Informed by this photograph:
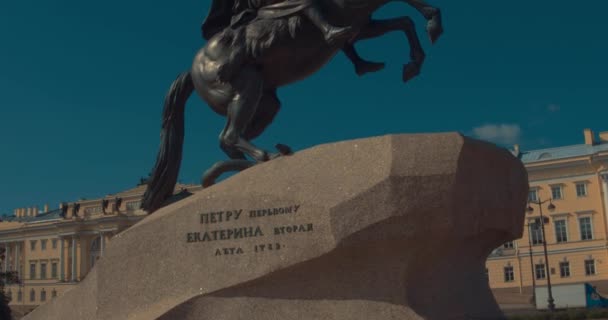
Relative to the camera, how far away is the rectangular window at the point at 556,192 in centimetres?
5876

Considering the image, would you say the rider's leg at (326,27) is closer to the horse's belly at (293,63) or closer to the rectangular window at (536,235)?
the horse's belly at (293,63)

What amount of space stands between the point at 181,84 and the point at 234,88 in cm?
103

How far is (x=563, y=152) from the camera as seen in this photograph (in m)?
60.4

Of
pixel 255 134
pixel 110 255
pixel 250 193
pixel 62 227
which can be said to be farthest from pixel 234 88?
pixel 62 227

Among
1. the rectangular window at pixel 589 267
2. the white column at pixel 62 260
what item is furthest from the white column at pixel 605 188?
the white column at pixel 62 260

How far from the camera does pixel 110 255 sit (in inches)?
256

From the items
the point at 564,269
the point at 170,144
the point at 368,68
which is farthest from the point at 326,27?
the point at 564,269

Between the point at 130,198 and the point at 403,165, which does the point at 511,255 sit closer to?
the point at 130,198

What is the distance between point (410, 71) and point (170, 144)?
2.81m

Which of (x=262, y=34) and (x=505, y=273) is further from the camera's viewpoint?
(x=505, y=273)

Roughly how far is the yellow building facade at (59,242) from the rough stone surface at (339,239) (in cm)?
7649

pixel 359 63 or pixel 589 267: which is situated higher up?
pixel 359 63

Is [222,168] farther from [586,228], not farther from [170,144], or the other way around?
[586,228]

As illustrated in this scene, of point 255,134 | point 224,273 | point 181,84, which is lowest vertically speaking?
point 224,273
